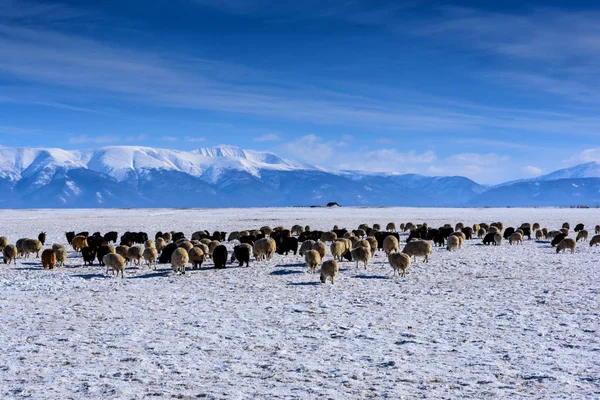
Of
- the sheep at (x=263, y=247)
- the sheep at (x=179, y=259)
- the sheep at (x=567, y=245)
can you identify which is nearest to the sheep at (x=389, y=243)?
the sheep at (x=263, y=247)

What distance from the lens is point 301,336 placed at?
9.97 m

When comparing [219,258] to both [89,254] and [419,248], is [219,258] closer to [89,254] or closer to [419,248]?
[89,254]

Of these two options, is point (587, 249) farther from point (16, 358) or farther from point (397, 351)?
point (16, 358)

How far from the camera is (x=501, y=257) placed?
848 inches

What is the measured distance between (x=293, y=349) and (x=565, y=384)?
399 centimetres

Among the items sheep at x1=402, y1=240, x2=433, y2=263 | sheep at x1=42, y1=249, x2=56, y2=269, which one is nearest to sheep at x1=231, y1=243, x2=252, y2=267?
sheep at x1=402, y1=240, x2=433, y2=263

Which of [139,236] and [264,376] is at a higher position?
[139,236]

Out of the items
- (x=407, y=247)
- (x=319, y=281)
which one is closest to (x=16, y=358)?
(x=319, y=281)

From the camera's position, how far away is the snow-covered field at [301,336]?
24.6 ft

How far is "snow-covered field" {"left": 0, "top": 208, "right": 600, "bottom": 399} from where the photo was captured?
7500 millimetres

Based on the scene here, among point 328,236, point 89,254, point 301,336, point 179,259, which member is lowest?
point 301,336

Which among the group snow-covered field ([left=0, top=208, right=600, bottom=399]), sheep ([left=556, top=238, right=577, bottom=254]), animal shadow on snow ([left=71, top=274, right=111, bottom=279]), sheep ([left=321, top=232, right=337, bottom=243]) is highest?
sheep ([left=321, top=232, right=337, bottom=243])

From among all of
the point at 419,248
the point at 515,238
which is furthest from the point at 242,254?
the point at 515,238

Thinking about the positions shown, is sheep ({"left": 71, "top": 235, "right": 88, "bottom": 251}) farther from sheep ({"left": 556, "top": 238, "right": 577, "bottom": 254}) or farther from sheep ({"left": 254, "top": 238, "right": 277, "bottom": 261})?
sheep ({"left": 556, "top": 238, "right": 577, "bottom": 254})
